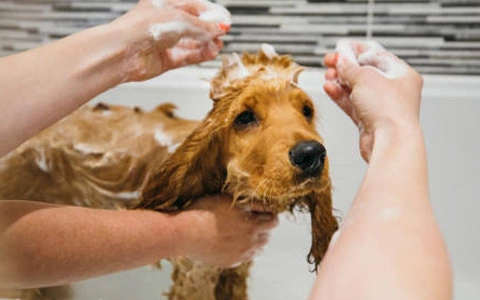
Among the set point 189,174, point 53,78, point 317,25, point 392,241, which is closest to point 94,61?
point 53,78

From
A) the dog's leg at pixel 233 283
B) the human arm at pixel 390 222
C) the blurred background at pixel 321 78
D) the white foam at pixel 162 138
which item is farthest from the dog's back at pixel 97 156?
the human arm at pixel 390 222

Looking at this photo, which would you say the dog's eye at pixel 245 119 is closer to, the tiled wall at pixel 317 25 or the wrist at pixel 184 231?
the wrist at pixel 184 231

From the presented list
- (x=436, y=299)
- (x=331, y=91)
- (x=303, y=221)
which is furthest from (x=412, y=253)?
(x=303, y=221)

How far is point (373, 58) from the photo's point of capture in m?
0.97

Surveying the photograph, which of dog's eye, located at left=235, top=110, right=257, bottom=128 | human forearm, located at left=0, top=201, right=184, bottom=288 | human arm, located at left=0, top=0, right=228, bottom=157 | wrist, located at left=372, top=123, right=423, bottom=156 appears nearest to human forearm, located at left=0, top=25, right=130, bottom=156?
human arm, located at left=0, top=0, right=228, bottom=157

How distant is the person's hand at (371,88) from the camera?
2.71ft

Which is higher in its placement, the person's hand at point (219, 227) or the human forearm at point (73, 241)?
the human forearm at point (73, 241)

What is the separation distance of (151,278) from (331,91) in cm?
60

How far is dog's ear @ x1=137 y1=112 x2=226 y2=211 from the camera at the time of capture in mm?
1075

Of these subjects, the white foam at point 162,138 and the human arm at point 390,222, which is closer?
the human arm at point 390,222

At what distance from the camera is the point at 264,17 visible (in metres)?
1.71

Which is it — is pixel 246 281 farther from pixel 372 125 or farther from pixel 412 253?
pixel 412 253

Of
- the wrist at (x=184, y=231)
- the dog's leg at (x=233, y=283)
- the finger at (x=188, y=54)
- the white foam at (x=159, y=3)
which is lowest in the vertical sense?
the dog's leg at (x=233, y=283)

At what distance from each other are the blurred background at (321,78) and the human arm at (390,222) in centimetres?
45
